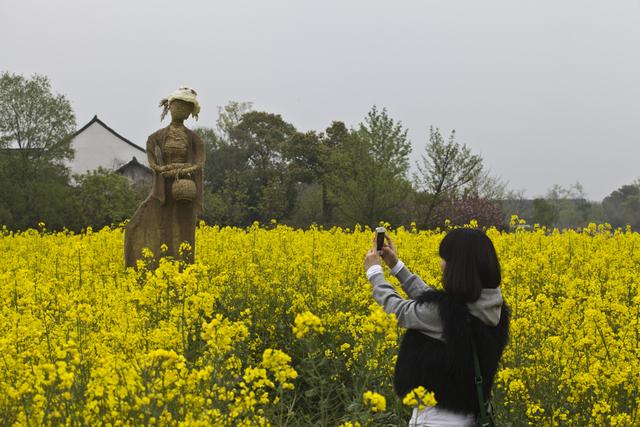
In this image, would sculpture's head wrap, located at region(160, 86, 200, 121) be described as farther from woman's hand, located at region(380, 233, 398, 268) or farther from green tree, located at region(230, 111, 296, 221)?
green tree, located at region(230, 111, 296, 221)

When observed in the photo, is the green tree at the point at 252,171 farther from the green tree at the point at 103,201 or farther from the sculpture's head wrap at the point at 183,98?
the sculpture's head wrap at the point at 183,98

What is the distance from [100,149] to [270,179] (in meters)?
20.1

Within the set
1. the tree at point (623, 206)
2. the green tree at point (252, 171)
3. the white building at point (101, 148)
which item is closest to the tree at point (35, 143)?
the green tree at point (252, 171)

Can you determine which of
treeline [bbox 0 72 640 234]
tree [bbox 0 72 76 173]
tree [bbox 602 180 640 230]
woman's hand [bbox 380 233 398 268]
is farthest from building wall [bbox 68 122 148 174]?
A: woman's hand [bbox 380 233 398 268]

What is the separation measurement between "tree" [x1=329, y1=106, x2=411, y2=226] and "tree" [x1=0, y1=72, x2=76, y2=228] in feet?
42.9

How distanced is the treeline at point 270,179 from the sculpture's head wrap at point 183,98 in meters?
15.2

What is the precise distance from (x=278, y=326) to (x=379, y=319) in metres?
3.44

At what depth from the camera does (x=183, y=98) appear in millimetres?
8375

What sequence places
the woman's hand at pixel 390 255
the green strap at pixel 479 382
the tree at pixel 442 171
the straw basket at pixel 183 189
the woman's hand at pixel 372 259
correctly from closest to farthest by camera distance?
the green strap at pixel 479 382 < the woman's hand at pixel 372 259 < the woman's hand at pixel 390 255 < the straw basket at pixel 183 189 < the tree at pixel 442 171

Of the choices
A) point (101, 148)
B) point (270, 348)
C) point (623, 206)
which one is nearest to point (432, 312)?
point (270, 348)

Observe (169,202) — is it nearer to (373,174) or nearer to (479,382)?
(479,382)

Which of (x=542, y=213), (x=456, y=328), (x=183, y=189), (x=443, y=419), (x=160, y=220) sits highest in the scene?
(x=542, y=213)

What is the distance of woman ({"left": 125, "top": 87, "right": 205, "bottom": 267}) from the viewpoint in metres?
8.48

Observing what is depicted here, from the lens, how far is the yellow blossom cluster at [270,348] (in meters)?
2.92
